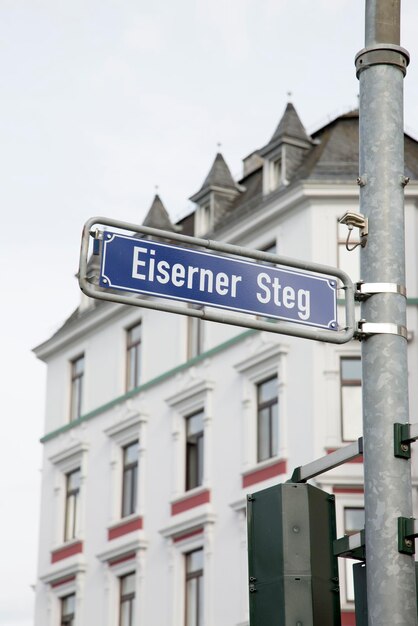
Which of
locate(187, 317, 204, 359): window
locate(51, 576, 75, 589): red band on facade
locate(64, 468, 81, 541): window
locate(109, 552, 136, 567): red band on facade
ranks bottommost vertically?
locate(51, 576, 75, 589): red band on facade

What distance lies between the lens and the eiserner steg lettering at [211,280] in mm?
6840

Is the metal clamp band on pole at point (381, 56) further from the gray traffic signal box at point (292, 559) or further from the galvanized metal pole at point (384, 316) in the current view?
the gray traffic signal box at point (292, 559)

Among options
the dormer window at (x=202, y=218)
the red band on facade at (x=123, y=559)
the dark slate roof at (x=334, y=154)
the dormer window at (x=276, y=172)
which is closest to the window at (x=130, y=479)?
the red band on facade at (x=123, y=559)

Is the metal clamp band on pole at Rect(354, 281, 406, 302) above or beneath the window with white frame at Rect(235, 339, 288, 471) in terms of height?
beneath

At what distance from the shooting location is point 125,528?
31.5 meters

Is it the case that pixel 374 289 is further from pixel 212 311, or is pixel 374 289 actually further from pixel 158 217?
pixel 158 217

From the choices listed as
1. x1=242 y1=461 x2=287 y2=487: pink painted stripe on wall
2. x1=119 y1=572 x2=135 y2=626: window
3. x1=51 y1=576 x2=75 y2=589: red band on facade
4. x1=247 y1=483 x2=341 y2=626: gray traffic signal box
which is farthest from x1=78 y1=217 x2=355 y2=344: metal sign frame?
x1=51 y1=576 x2=75 y2=589: red band on facade

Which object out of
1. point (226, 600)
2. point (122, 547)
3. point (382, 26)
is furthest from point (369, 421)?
point (122, 547)

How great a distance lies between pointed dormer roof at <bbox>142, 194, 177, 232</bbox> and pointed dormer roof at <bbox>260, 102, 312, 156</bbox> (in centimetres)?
460

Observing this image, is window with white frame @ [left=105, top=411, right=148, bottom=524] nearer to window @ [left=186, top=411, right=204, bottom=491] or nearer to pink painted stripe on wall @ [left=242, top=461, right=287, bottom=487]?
window @ [left=186, top=411, right=204, bottom=491]

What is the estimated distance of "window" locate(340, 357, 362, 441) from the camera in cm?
2652

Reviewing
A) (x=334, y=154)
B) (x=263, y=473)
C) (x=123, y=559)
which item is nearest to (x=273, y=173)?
(x=334, y=154)

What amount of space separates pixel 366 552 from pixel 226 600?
21758mm

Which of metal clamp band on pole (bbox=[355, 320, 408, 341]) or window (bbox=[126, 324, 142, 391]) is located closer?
metal clamp band on pole (bbox=[355, 320, 408, 341])
